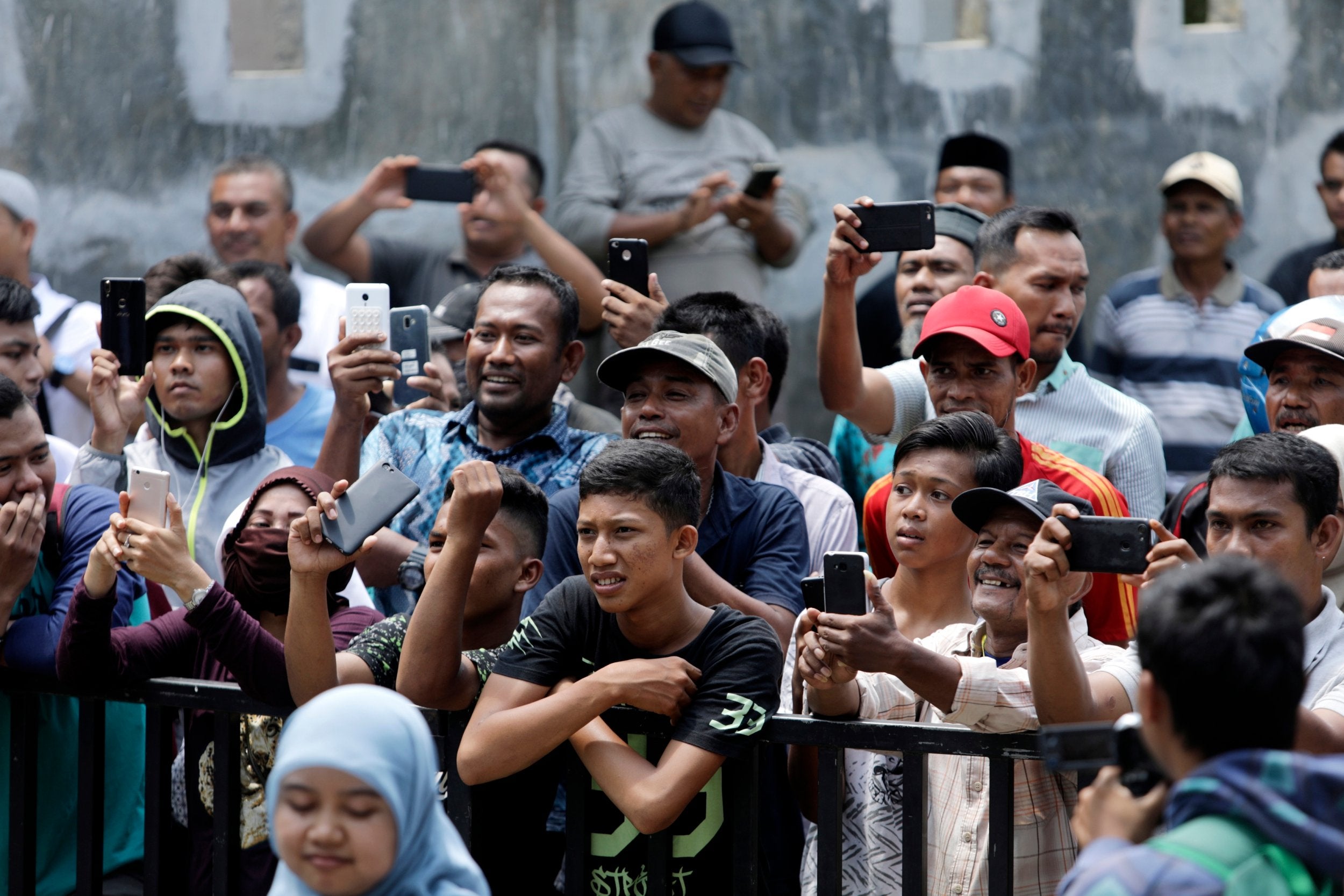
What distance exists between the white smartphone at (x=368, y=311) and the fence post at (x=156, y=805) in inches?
53.9

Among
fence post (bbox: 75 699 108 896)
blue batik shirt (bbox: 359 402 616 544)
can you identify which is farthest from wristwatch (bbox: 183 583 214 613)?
blue batik shirt (bbox: 359 402 616 544)

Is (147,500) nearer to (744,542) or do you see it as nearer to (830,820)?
(744,542)

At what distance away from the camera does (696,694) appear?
3432mm

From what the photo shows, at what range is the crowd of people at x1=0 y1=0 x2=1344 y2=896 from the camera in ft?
8.36

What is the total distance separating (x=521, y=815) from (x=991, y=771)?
112cm

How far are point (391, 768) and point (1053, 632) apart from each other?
1.28 meters

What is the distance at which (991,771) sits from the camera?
10.7 feet

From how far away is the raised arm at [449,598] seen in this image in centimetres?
358

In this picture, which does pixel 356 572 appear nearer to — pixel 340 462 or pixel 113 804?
pixel 340 462

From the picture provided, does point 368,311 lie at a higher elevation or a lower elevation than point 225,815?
higher

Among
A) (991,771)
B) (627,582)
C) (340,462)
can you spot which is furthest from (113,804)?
(991,771)

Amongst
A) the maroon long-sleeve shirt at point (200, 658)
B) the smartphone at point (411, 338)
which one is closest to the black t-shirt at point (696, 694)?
the maroon long-sleeve shirt at point (200, 658)

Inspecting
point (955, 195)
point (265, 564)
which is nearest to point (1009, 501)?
point (265, 564)

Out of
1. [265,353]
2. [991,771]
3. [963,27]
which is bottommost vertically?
[991,771]
